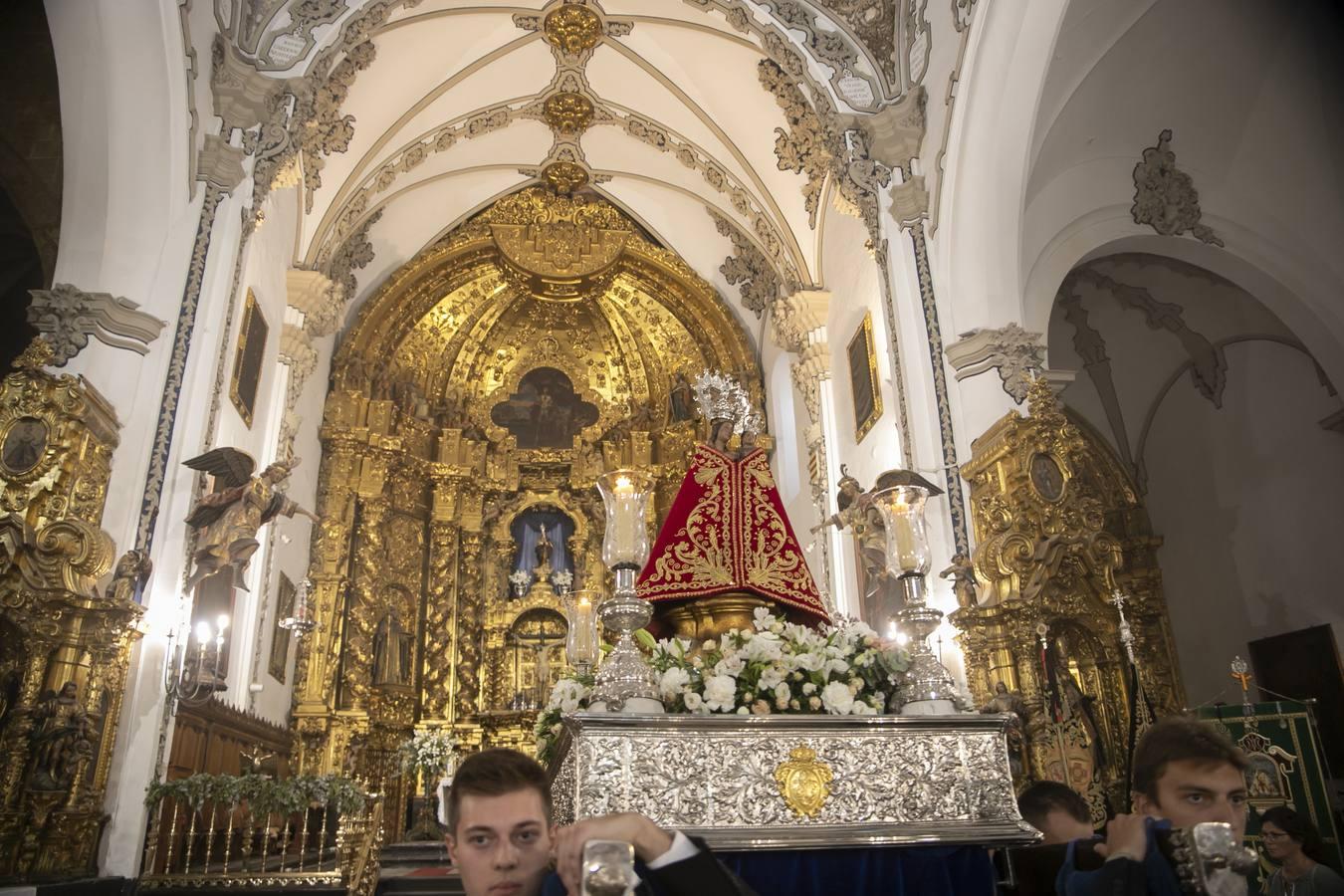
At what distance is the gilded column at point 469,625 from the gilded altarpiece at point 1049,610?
8.78 metres

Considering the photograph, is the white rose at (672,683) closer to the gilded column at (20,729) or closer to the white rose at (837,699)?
the white rose at (837,699)

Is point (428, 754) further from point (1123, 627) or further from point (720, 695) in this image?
point (720, 695)

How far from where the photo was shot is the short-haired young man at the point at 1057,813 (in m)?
2.88

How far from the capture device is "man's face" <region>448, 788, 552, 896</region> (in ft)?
5.57

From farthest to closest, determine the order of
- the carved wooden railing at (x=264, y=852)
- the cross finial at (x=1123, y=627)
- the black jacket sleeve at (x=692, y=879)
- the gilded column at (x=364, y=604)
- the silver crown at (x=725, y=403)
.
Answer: the gilded column at (x=364, y=604) → the cross finial at (x=1123, y=627) → the carved wooden railing at (x=264, y=852) → the silver crown at (x=725, y=403) → the black jacket sleeve at (x=692, y=879)

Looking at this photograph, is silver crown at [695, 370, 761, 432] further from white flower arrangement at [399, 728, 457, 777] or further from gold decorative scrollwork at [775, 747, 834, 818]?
white flower arrangement at [399, 728, 457, 777]

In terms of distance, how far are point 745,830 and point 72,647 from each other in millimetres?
5159

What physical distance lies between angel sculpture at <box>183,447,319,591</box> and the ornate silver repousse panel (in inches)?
217

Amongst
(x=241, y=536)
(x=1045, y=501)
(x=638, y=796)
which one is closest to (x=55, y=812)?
(x=241, y=536)

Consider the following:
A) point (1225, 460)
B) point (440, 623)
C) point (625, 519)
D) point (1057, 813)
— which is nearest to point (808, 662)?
point (625, 519)

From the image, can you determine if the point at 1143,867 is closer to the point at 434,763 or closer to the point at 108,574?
the point at 108,574

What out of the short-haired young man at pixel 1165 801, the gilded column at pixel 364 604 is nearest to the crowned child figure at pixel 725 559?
the short-haired young man at pixel 1165 801

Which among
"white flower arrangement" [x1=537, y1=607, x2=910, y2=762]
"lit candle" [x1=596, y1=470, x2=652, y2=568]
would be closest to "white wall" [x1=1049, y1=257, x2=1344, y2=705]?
"white flower arrangement" [x1=537, y1=607, x2=910, y2=762]

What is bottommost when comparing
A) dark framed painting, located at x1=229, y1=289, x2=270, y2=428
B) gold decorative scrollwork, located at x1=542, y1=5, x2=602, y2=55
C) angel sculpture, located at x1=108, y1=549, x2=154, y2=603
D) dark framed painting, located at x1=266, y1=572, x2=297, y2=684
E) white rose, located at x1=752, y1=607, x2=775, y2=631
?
white rose, located at x1=752, y1=607, x2=775, y2=631
